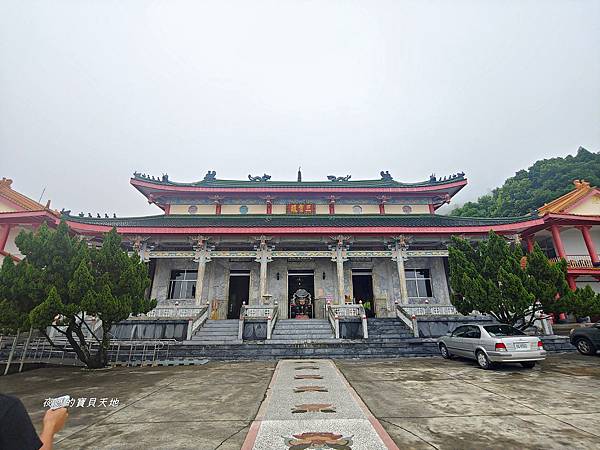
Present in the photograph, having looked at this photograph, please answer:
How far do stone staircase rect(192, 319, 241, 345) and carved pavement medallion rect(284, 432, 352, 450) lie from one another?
8.57 meters

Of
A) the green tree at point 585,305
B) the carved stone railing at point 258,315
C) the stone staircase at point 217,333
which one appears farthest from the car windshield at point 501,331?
the stone staircase at point 217,333

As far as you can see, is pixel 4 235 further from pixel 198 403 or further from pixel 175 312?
pixel 198 403

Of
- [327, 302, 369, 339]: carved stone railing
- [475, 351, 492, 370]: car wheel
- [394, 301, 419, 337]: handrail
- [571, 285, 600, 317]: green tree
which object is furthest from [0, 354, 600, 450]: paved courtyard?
[394, 301, 419, 337]: handrail

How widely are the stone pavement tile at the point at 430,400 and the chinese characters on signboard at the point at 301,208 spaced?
46.6ft

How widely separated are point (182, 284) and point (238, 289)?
3.14 meters

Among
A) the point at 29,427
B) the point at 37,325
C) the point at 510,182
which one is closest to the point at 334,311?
the point at 37,325

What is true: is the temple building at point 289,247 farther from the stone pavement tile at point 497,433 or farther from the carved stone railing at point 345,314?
the stone pavement tile at point 497,433

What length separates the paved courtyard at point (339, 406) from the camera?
3662 mm

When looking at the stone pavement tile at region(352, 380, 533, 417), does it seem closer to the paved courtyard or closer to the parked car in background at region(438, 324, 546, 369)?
the paved courtyard

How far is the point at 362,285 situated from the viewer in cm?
1764

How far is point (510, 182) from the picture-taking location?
42.6 meters

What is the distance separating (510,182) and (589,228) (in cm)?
2929

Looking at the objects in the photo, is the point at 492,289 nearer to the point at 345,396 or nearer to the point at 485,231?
the point at 485,231

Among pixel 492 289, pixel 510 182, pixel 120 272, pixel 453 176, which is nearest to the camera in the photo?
pixel 120 272
